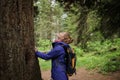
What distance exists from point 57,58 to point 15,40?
931 millimetres

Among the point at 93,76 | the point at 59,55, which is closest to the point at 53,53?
the point at 59,55

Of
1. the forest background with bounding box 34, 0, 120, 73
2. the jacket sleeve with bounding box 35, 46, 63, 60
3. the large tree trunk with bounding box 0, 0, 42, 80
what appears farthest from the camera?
the forest background with bounding box 34, 0, 120, 73

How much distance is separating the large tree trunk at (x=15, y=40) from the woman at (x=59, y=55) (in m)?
0.37

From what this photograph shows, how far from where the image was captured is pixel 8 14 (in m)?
4.88

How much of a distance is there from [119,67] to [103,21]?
2927 millimetres

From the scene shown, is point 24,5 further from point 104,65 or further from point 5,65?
point 104,65

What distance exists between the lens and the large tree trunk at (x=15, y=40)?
488cm

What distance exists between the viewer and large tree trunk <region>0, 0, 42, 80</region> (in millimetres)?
4883

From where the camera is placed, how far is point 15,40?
494 centimetres

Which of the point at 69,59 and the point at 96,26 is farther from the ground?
the point at 96,26

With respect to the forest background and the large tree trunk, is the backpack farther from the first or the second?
the forest background

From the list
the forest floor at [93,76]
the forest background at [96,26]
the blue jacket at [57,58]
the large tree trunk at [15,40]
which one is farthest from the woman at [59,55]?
the forest floor at [93,76]

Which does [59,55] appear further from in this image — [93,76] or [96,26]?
[96,26]

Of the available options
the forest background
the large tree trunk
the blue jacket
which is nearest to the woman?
the blue jacket
